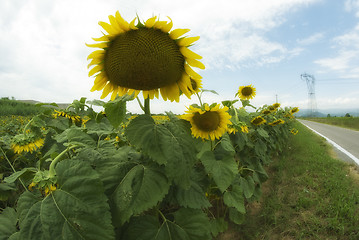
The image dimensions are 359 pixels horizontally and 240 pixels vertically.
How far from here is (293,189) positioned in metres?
4.11

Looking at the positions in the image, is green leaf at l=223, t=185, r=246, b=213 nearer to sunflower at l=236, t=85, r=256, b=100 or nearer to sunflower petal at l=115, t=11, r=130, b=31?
sunflower petal at l=115, t=11, r=130, b=31

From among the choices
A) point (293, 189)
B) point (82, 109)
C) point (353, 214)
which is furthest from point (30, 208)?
point (293, 189)

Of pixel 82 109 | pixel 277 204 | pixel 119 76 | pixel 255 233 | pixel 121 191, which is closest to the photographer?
pixel 121 191

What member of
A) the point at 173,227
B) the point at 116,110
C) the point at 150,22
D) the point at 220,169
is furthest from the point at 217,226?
the point at 150,22

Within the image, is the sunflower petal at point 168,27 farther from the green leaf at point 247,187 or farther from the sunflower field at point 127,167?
the green leaf at point 247,187

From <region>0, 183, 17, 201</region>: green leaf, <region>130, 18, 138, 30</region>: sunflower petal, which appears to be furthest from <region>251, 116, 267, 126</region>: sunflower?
<region>0, 183, 17, 201</region>: green leaf

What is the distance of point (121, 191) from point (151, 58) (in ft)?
1.77

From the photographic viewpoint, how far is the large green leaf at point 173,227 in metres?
0.95

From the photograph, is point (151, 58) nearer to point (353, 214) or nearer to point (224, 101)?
point (224, 101)

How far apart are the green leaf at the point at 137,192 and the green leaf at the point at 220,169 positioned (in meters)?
0.87

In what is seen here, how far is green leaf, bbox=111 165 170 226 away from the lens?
2.72 feet

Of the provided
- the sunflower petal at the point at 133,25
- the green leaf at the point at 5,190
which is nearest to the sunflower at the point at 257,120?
the sunflower petal at the point at 133,25

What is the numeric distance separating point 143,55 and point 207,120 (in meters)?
1.05

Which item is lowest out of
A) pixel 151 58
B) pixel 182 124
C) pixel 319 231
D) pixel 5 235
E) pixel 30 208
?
pixel 319 231
